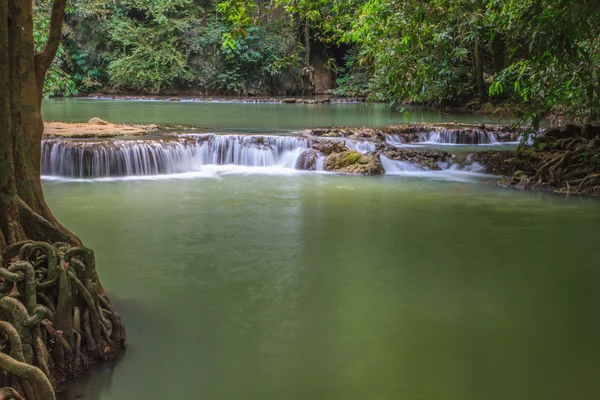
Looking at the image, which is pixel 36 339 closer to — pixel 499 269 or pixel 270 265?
pixel 270 265

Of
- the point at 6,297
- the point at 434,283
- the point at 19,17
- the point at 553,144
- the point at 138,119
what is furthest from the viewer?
the point at 138,119

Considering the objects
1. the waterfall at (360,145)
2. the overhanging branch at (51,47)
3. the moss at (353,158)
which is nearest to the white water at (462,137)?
the waterfall at (360,145)

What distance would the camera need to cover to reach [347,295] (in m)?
6.39

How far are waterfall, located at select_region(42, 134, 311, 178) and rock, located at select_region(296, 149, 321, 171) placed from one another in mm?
238

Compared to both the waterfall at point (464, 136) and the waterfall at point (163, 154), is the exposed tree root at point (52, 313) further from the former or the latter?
the waterfall at point (464, 136)

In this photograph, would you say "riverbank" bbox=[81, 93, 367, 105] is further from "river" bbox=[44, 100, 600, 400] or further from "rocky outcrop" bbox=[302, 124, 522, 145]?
"river" bbox=[44, 100, 600, 400]

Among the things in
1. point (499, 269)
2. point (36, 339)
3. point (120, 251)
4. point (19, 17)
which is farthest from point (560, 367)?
point (120, 251)

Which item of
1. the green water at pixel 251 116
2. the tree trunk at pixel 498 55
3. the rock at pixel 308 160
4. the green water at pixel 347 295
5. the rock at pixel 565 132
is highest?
the tree trunk at pixel 498 55

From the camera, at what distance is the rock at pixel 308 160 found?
14.8 meters

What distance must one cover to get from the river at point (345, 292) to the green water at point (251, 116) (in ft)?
24.3

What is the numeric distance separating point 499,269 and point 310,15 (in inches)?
141

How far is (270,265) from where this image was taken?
24.4ft

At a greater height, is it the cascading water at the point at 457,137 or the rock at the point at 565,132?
the rock at the point at 565,132

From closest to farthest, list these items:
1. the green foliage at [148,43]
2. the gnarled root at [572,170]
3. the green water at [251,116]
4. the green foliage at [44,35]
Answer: the gnarled root at [572,170] → the green foliage at [44,35] → the green water at [251,116] → the green foliage at [148,43]
